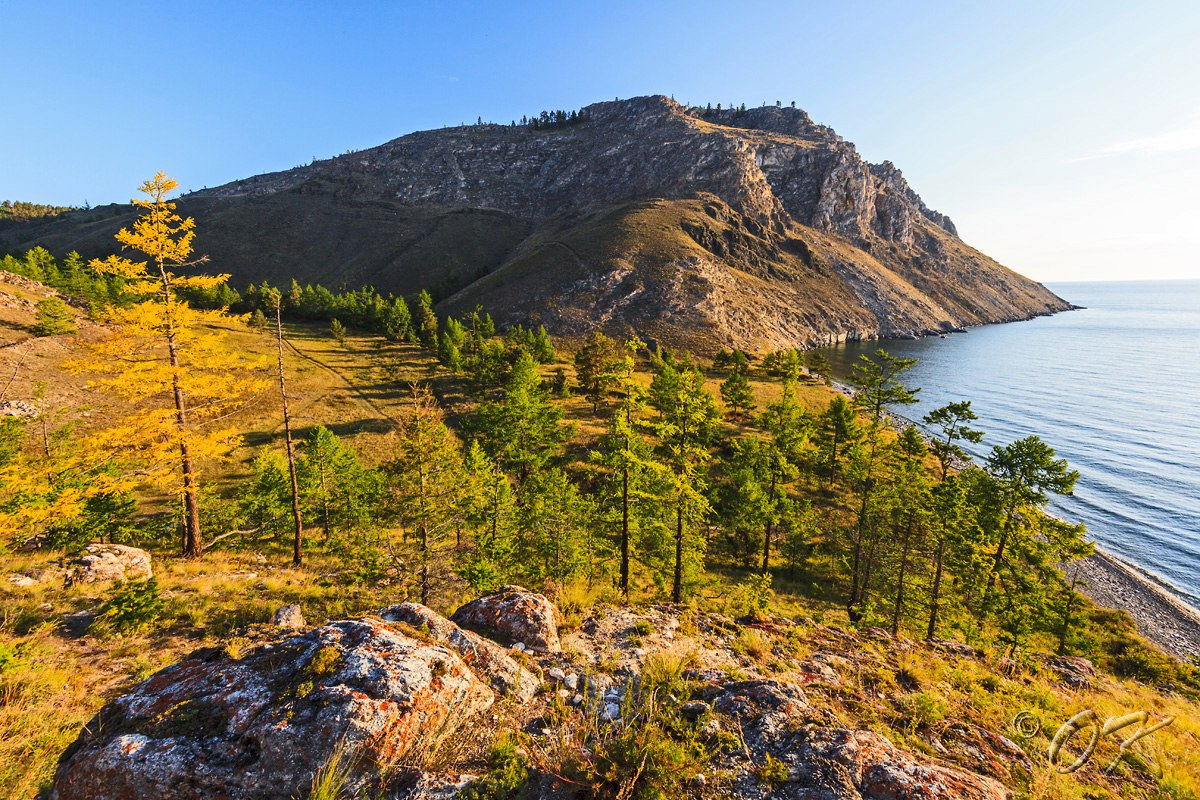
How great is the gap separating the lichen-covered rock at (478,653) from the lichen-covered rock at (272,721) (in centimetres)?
74

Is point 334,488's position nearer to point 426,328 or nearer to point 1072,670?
point 1072,670

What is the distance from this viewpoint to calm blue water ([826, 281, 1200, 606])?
39.2 m

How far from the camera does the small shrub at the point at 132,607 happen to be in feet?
35.1

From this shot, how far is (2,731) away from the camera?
591 centimetres

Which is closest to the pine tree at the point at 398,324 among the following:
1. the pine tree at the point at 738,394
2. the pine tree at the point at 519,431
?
the pine tree at the point at 519,431

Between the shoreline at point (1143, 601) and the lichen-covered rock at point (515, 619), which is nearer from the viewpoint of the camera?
the lichen-covered rock at point (515, 619)

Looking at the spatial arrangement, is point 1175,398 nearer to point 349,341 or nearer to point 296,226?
point 349,341

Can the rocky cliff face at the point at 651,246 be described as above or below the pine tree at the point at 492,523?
above

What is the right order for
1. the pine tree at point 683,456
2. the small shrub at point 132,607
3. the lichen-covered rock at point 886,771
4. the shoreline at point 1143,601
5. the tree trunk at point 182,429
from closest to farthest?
the lichen-covered rock at point 886,771 → the small shrub at point 132,607 → the tree trunk at point 182,429 → the pine tree at point 683,456 → the shoreline at point 1143,601

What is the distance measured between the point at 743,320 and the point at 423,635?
108 m

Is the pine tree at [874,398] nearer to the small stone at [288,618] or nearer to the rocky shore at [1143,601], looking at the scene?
the rocky shore at [1143,601]

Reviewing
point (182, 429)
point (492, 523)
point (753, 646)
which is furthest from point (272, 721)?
point (182, 429)

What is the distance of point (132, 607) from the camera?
35.4ft

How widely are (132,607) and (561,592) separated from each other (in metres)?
10.7
